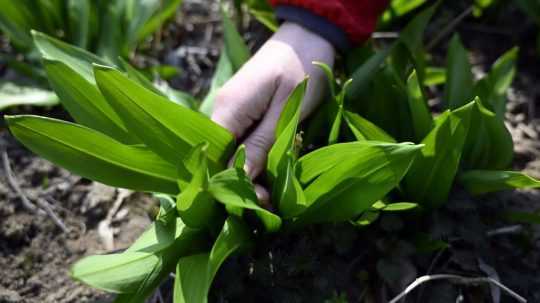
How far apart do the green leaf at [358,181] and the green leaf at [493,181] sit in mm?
314

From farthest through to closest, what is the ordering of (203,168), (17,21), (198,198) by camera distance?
(17,21) → (198,198) → (203,168)

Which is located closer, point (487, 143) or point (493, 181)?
point (493, 181)

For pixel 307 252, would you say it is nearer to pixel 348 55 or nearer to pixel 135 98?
pixel 135 98

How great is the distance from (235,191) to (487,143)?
0.74 m

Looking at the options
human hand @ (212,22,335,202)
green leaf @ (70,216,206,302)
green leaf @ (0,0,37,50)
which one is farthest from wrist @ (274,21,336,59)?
green leaf @ (0,0,37,50)

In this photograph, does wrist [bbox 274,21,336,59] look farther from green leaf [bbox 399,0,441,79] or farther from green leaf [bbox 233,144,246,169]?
green leaf [bbox 233,144,246,169]

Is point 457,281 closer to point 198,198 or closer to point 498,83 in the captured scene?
point 498,83

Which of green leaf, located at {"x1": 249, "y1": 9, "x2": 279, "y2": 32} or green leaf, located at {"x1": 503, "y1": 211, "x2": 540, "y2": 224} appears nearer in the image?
green leaf, located at {"x1": 503, "y1": 211, "x2": 540, "y2": 224}

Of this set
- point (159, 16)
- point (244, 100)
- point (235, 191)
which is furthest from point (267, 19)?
point (235, 191)

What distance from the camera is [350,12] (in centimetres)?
157

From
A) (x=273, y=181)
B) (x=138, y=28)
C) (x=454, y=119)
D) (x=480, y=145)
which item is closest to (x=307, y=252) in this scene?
(x=273, y=181)

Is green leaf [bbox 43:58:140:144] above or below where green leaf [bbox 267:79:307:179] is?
above

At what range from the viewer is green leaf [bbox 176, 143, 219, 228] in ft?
3.45

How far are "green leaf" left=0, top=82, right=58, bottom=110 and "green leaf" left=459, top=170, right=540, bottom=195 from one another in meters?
1.33
